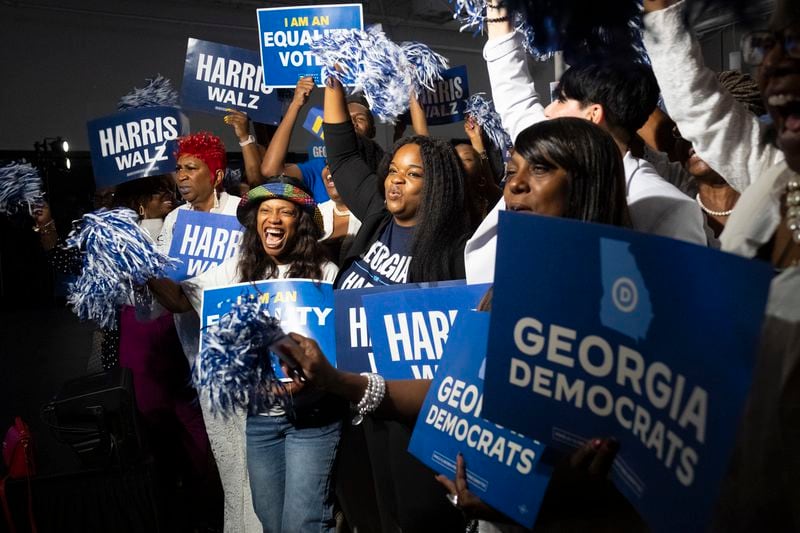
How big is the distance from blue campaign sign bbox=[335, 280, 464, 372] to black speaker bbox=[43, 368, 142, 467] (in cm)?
135

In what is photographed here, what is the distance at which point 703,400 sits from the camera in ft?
3.26

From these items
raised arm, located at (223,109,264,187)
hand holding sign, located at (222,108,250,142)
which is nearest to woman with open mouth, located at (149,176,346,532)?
raised arm, located at (223,109,264,187)

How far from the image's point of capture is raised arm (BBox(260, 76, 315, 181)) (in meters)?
4.30

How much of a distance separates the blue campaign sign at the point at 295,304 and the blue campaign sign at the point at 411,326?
32cm

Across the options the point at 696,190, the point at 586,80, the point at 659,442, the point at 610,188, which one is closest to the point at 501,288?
the point at 659,442

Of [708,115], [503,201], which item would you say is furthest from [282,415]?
[708,115]

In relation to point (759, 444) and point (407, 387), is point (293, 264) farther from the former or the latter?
point (759, 444)

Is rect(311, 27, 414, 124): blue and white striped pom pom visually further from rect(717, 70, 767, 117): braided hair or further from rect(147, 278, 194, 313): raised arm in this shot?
rect(717, 70, 767, 117): braided hair

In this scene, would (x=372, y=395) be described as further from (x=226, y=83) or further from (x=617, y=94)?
(x=226, y=83)

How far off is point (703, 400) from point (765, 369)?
156mm

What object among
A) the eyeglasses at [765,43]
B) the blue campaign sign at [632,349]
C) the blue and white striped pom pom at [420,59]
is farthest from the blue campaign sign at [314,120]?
the eyeglasses at [765,43]

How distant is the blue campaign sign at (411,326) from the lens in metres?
2.27

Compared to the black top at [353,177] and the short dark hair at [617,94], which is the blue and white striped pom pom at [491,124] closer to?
the black top at [353,177]

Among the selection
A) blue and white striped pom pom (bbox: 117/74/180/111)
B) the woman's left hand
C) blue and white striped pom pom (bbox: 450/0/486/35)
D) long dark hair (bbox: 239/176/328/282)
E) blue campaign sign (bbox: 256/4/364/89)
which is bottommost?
the woman's left hand
